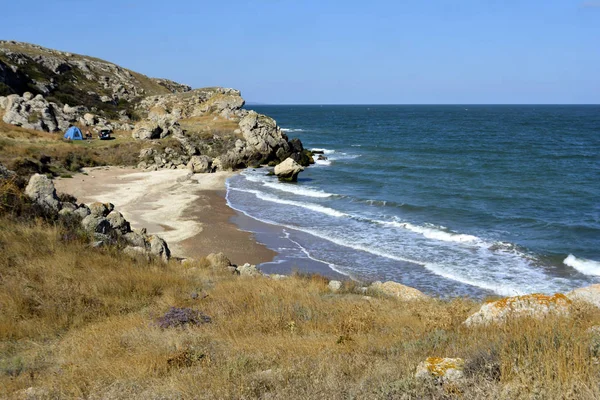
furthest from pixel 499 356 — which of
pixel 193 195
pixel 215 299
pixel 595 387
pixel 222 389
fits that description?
pixel 193 195

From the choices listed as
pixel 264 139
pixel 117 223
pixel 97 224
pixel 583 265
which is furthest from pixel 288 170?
pixel 97 224

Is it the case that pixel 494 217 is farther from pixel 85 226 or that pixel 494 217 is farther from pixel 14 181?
pixel 14 181

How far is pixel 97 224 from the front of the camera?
13.7 m

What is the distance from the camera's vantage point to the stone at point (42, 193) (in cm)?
1355

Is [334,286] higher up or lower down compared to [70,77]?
lower down

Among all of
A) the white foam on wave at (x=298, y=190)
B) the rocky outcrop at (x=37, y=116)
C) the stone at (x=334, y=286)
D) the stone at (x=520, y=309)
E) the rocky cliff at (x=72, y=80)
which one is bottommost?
the white foam on wave at (x=298, y=190)

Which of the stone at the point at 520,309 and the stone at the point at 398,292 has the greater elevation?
the stone at the point at 520,309

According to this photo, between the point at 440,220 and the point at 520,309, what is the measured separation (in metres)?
18.7

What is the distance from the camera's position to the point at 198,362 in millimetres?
5789

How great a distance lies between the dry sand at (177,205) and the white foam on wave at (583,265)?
11822mm

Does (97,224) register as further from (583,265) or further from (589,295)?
(583,265)

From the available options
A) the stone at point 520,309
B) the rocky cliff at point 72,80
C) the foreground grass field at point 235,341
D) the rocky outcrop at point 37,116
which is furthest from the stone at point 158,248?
the rocky cliff at point 72,80

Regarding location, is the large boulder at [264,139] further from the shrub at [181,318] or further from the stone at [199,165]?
the shrub at [181,318]

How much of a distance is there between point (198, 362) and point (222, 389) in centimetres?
105
